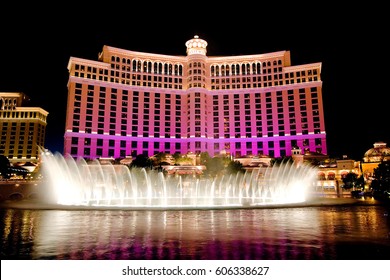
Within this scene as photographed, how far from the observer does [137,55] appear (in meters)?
106

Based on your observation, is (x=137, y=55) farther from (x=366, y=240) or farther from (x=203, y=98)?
(x=366, y=240)

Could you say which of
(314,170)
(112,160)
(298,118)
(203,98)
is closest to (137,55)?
(203,98)

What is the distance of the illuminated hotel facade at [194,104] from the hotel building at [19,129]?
51.2 meters

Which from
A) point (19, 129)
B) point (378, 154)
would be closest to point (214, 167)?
point (378, 154)

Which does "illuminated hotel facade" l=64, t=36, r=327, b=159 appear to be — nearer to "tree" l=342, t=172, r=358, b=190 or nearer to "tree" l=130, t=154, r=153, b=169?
"tree" l=130, t=154, r=153, b=169

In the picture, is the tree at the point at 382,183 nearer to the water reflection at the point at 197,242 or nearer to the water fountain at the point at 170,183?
the water fountain at the point at 170,183

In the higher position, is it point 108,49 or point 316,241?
point 108,49


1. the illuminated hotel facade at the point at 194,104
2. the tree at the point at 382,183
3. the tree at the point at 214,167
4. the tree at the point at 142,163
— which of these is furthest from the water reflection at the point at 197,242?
the illuminated hotel facade at the point at 194,104

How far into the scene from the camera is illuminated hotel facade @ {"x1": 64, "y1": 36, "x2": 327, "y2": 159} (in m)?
98.6

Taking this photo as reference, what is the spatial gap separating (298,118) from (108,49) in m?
73.3

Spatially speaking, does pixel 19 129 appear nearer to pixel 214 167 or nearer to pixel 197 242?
pixel 214 167

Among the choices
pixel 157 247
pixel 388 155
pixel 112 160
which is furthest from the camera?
pixel 112 160

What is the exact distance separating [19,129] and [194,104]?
3492 inches

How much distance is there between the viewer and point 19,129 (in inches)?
5261
